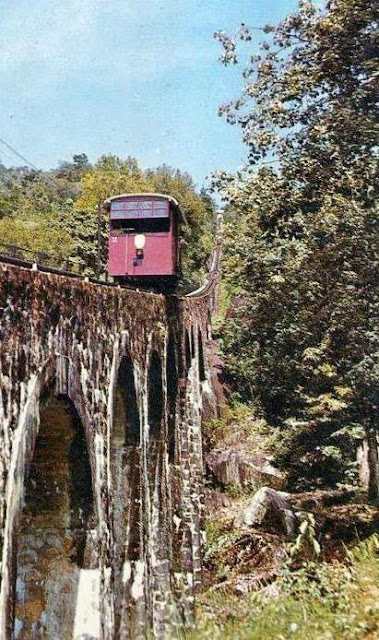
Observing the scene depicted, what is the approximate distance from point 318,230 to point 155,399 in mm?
4244

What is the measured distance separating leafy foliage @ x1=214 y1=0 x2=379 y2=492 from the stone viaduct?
2746 millimetres

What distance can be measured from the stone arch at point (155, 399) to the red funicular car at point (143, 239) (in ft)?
8.64

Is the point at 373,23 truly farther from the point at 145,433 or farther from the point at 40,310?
the point at 145,433

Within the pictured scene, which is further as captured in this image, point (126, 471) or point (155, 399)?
point (155, 399)

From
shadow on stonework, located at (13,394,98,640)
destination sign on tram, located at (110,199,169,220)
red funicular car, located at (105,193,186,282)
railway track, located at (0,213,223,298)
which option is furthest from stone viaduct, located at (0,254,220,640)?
destination sign on tram, located at (110,199,169,220)

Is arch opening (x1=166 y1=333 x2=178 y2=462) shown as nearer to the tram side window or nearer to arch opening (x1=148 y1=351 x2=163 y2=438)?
arch opening (x1=148 y1=351 x2=163 y2=438)

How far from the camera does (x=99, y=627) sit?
7398 millimetres

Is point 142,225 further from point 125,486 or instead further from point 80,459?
point 80,459

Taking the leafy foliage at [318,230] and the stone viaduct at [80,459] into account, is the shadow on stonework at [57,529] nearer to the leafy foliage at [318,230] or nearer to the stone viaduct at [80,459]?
the stone viaduct at [80,459]

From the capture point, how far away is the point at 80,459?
7418 mm

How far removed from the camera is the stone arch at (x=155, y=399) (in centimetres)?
1188

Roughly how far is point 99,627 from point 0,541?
288 cm

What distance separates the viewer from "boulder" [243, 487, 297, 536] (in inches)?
544

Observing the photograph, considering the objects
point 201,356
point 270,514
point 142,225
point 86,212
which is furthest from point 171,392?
point 86,212
